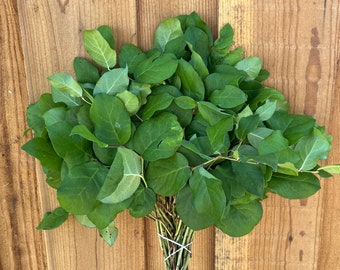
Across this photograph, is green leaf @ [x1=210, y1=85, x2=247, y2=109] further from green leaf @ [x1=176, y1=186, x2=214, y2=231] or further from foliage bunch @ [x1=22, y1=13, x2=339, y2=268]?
green leaf @ [x1=176, y1=186, x2=214, y2=231]

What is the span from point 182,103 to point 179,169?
0.33ft

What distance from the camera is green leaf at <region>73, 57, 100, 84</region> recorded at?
80 centimetres

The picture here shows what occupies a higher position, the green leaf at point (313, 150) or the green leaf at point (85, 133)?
the green leaf at point (85, 133)

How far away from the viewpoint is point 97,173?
2.34ft

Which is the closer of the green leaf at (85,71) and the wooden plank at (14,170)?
the green leaf at (85,71)

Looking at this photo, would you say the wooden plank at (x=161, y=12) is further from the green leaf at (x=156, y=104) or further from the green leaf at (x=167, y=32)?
the green leaf at (x=156, y=104)

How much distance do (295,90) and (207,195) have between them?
0.28m

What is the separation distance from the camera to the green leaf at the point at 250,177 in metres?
0.70

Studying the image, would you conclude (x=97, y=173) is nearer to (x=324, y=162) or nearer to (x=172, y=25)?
(x=172, y=25)

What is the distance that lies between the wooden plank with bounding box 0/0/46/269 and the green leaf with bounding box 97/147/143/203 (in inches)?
12.9

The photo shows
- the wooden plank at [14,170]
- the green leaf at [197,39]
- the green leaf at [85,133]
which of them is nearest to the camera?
the green leaf at [85,133]

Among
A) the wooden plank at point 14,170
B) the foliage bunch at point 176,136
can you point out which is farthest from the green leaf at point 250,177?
the wooden plank at point 14,170

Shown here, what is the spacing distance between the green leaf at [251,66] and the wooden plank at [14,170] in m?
0.42

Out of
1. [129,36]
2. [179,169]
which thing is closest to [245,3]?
[129,36]
